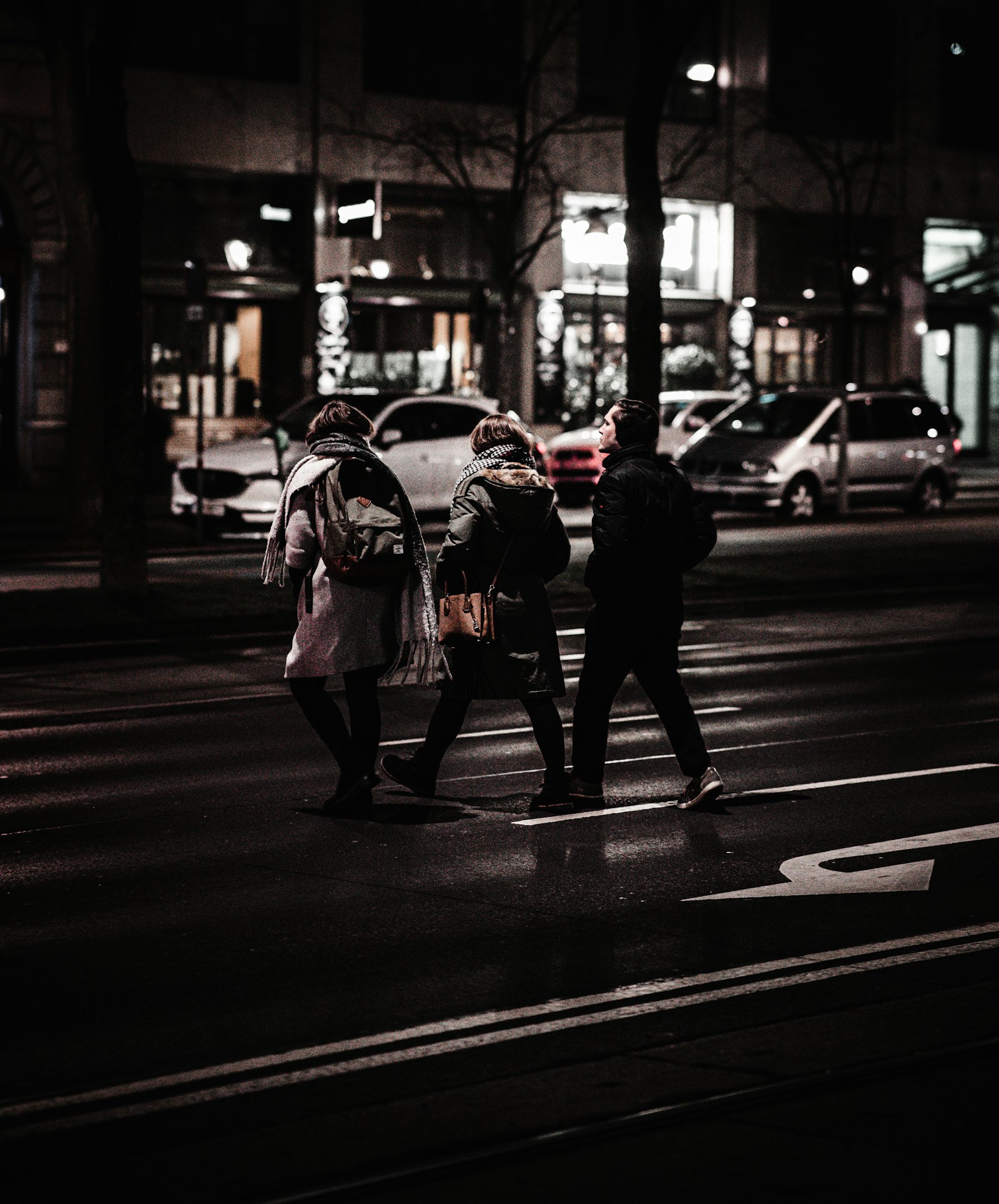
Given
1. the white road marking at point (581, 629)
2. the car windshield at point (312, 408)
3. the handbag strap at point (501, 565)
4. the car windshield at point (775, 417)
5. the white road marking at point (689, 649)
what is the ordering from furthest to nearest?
the car windshield at point (775, 417) < the car windshield at point (312, 408) < the white road marking at point (581, 629) < the white road marking at point (689, 649) < the handbag strap at point (501, 565)

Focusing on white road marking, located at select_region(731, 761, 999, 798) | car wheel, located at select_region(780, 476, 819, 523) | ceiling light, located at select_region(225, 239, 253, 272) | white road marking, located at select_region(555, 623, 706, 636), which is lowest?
white road marking, located at select_region(731, 761, 999, 798)

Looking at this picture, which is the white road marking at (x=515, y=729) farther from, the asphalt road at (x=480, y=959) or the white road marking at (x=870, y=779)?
the white road marking at (x=870, y=779)

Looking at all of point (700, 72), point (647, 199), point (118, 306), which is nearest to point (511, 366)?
point (700, 72)

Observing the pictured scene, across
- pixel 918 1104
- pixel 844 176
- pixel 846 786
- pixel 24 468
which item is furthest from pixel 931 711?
pixel 844 176

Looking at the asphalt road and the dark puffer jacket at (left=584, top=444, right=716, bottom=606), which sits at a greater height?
the dark puffer jacket at (left=584, top=444, right=716, bottom=606)

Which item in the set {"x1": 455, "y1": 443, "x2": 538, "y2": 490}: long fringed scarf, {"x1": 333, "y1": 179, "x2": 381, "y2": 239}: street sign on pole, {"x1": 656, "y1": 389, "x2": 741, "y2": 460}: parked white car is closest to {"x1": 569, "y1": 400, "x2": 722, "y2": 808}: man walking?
{"x1": 455, "y1": 443, "x2": 538, "y2": 490}: long fringed scarf

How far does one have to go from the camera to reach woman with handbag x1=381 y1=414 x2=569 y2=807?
8734 mm

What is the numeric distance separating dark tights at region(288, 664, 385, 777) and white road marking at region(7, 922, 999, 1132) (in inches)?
113

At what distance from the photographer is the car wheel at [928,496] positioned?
30.8 metres

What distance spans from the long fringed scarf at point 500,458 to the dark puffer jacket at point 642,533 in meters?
0.35

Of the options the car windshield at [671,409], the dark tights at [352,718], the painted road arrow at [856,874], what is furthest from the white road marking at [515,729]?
the car windshield at [671,409]

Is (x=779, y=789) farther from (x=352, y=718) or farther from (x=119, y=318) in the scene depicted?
(x=119, y=318)

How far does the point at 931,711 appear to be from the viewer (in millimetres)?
12125

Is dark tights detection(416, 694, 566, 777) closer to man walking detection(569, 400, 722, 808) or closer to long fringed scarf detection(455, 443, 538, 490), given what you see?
man walking detection(569, 400, 722, 808)
